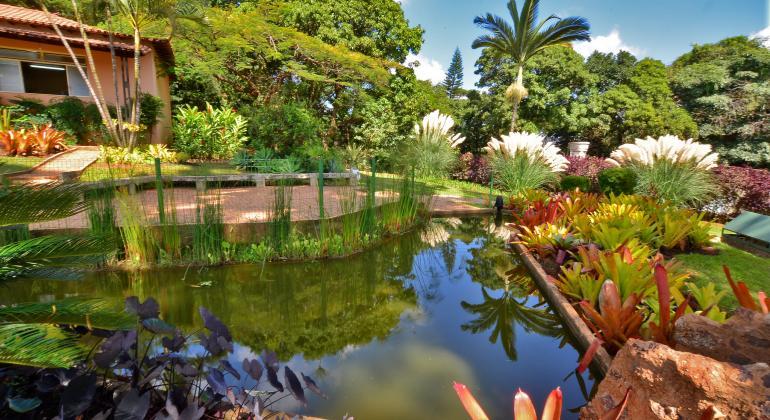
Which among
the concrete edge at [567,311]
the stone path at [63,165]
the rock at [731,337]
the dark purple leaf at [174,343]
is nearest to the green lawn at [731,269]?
the concrete edge at [567,311]

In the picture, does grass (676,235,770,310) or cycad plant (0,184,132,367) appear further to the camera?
grass (676,235,770,310)

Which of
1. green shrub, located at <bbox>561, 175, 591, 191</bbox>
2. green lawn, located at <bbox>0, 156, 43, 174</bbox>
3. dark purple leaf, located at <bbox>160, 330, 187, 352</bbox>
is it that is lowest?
green lawn, located at <bbox>0, 156, 43, 174</bbox>

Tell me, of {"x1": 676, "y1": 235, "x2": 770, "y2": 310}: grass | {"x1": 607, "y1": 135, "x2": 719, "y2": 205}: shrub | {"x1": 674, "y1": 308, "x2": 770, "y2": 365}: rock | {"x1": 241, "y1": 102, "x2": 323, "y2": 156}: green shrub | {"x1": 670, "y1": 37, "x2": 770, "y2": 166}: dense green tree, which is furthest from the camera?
{"x1": 670, "y1": 37, "x2": 770, "y2": 166}: dense green tree

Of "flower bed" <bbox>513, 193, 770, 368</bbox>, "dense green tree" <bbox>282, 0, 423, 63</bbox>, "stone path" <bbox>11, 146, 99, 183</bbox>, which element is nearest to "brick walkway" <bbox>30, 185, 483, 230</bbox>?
"stone path" <bbox>11, 146, 99, 183</bbox>

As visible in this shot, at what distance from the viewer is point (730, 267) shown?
347cm

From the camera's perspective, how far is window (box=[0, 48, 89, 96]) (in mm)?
9680

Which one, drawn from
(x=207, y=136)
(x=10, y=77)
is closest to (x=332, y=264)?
(x=207, y=136)

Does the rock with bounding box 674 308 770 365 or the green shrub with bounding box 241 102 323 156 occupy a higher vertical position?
the green shrub with bounding box 241 102 323 156

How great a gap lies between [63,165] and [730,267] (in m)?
10.1

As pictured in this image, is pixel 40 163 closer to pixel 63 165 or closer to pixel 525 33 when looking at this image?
pixel 63 165

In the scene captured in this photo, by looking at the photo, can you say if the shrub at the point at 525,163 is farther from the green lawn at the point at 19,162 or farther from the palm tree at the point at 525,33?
the green lawn at the point at 19,162

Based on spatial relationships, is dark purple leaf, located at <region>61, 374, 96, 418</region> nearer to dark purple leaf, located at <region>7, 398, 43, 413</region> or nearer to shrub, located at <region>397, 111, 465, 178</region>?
dark purple leaf, located at <region>7, 398, 43, 413</region>

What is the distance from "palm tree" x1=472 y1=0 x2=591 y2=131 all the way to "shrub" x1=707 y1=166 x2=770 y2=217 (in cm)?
523

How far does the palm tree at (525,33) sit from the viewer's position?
11.2 meters
